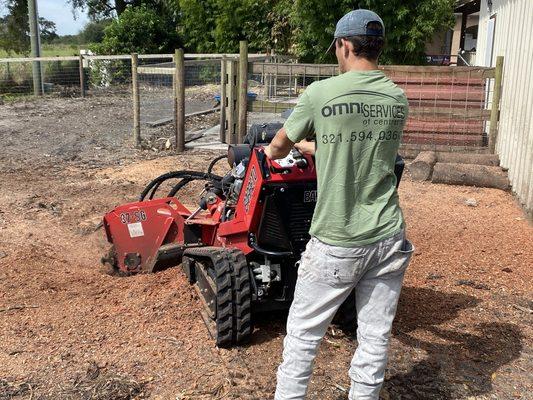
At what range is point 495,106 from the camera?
973cm

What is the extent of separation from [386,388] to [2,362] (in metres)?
2.32

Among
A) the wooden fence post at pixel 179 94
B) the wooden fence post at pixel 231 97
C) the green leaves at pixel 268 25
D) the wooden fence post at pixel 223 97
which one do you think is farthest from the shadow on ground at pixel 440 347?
the green leaves at pixel 268 25

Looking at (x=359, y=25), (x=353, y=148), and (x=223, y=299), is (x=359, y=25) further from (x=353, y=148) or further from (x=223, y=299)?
(x=223, y=299)

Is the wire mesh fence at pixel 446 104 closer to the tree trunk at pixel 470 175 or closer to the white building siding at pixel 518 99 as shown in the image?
the white building siding at pixel 518 99

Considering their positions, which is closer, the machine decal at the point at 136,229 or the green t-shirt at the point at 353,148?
the green t-shirt at the point at 353,148

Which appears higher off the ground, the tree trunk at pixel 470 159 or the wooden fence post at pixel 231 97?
the wooden fence post at pixel 231 97

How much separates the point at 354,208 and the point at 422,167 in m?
6.57

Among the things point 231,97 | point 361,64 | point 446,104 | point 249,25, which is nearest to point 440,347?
point 361,64

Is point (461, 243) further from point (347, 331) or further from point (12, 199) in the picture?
point (12, 199)

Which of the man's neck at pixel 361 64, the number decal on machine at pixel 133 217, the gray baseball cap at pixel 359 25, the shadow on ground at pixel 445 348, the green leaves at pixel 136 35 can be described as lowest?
the shadow on ground at pixel 445 348

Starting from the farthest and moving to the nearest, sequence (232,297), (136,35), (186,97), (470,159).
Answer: (136,35), (186,97), (470,159), (232,297)

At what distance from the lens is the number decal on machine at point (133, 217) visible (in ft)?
17.7

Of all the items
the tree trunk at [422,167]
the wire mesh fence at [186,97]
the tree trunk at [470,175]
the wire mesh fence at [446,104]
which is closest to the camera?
the tree trunk at [470,175]

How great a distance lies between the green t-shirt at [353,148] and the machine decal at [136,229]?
287cm
